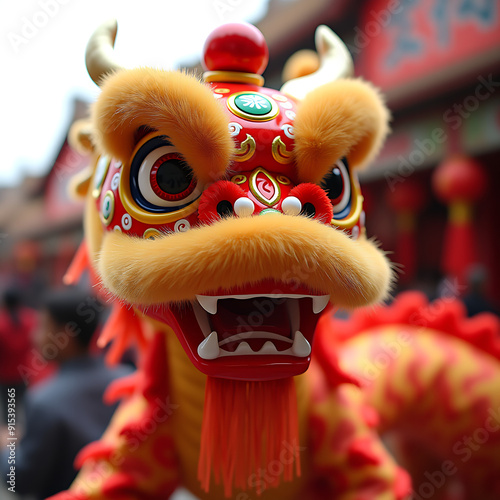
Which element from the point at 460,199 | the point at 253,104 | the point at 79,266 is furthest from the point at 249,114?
the point at 460,199

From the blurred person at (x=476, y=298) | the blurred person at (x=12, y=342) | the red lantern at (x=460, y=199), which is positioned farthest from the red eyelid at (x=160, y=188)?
the red lantern at (x=460, y=199)

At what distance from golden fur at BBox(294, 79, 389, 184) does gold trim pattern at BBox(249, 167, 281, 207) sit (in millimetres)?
59

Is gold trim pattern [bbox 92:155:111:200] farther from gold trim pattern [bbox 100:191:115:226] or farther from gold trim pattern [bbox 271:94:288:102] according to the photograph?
gold trim pattern [bbox 271:94:288:102]

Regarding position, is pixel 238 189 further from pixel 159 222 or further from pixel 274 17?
pixel 274 17

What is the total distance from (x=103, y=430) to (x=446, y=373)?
3.12ft

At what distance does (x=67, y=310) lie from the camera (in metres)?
1.51

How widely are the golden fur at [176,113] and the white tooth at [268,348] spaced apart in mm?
268

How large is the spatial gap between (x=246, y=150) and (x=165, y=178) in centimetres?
14

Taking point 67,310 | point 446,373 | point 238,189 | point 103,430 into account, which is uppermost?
point 238,189

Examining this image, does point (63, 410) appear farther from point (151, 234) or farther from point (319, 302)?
point (319, 302)

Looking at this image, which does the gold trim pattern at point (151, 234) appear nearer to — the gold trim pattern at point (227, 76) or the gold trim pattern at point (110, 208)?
the gold trim pattern at point (110, 208)

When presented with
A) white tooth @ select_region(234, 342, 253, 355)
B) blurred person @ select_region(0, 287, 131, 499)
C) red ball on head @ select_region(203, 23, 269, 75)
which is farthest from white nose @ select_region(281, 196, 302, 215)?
blurred person @ select_region(0, 287, 131, 499)

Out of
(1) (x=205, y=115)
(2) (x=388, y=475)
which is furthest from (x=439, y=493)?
(1) (x=205, y=115)

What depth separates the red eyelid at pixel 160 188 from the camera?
0.75 m
